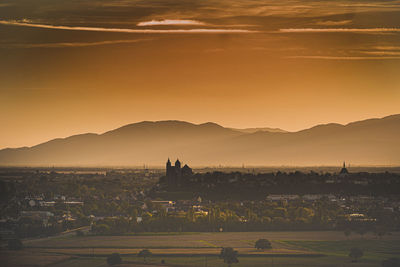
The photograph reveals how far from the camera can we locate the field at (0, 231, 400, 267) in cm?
1872

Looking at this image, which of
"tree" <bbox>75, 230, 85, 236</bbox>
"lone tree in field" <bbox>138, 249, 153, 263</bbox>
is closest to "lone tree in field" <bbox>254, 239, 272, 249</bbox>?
"lone tree in field" <bbox>138, 249, 153, 263</bbox>

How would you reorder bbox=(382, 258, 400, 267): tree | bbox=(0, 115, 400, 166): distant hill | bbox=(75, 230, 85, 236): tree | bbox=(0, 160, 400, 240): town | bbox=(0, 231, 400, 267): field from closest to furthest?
bbox=(382, 258, 400, 267): tree, bbox=(0, 231, 400, 267): field, bbox=(75, 230, 85, 236): tree, bbox=(0, 160, 400, 240): town, bbox=(0, 115, 400, 166): distant hill

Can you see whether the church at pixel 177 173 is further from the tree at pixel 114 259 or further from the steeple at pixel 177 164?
the tree at pixel 114 259

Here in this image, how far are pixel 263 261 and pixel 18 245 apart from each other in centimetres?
484

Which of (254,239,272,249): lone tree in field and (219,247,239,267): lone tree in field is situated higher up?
(254,239,272,249): lone tree in field

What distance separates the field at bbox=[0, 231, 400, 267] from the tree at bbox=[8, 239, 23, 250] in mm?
170

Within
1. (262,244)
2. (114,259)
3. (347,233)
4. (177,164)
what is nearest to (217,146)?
(177,164)

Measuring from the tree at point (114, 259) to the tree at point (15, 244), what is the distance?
1899mm

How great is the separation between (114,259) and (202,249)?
2324 millimetres

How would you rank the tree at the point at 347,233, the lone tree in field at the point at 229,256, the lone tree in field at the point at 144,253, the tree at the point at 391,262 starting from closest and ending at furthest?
the tree at the point at 391,262
the lone tree in field at the point at 229,256
the lone tree in field at the point at 144,253
the tree at the point at 347,233

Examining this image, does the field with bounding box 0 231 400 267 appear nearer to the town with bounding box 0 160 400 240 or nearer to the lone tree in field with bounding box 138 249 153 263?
the lone tree in field with bounding box 138 249 153 263

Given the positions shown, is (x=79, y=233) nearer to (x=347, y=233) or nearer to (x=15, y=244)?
(x=15, y=244)

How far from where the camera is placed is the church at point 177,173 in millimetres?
33031

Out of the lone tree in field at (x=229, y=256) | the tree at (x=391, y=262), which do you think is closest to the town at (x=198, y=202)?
the tree at (x=391, y=262)
